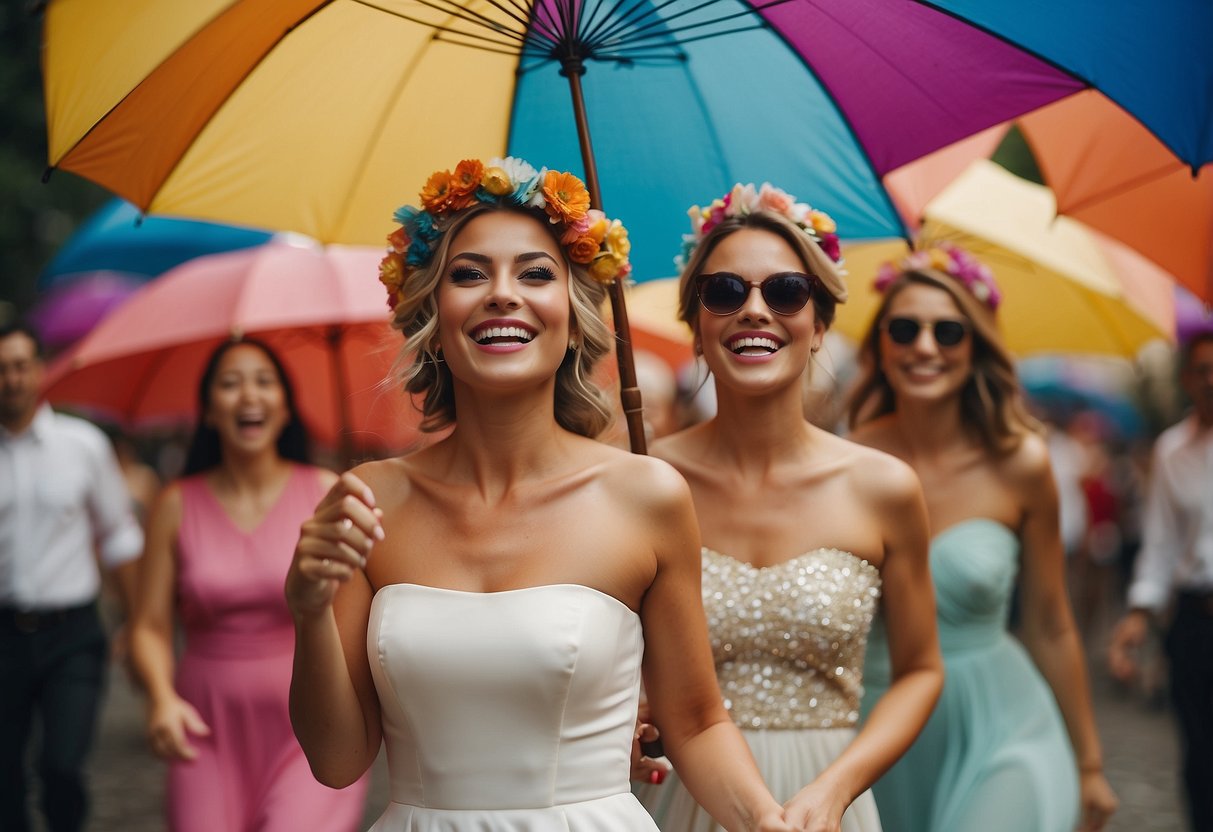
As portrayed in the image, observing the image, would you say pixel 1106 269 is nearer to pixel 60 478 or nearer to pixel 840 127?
pixel 840 127

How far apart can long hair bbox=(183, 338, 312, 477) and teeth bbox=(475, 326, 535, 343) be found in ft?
10.9

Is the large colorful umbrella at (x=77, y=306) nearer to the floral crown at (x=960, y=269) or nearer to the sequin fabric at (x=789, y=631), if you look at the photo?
the floral crown at (x=960, y=269)

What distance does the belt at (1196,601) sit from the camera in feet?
23.4

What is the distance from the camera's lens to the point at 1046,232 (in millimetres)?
6965

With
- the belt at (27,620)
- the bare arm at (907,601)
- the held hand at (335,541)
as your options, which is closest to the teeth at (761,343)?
the bare arm at (907,601)

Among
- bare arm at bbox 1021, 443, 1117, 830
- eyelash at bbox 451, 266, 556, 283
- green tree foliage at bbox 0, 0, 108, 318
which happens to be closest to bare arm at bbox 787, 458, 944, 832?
eyelash at bbox 451, 266, 556, 283

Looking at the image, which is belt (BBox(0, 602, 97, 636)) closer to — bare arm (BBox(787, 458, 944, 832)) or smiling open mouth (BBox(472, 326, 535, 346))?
bare arm (BBox(787, 458, 944, 832))

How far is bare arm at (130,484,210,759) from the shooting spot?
558cm

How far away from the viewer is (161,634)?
5.98 meters

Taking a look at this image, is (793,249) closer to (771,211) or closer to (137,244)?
(771,211)

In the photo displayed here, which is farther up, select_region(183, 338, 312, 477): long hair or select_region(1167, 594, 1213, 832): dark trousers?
select_region(183, 338, 312, 477): long hair

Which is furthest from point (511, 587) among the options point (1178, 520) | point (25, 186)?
point (25, 186)

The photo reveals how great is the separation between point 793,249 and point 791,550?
78cm

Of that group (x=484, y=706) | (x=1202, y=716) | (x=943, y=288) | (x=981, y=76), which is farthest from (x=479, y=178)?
(x=1202, y=716)
